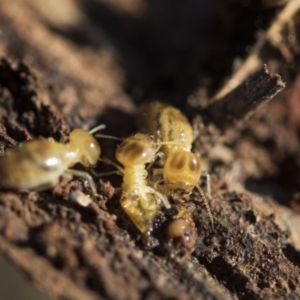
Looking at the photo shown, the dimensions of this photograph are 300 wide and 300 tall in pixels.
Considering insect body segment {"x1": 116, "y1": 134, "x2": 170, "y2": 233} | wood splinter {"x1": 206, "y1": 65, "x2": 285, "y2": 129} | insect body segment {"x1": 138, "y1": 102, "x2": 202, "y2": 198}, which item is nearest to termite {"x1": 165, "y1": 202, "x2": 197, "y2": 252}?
insect body segment {"x1": 116, "y1": 134, "x2": 170, "y2": 233}

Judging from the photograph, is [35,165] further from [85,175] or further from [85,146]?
[85,146]

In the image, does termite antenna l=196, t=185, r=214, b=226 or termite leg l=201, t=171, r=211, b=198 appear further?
termite leg l=201, t=171, r=211, b=198

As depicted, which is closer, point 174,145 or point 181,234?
point 181,234

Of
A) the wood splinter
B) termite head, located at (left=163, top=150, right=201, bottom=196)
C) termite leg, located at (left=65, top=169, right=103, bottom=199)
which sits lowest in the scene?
termite leg, located at (left=65, top=169, right=103, bottom=199)

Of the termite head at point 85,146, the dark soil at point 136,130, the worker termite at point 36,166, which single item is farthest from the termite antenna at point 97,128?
the worker termite at point 36,166

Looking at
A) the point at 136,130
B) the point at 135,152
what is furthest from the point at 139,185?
the point at 136,130

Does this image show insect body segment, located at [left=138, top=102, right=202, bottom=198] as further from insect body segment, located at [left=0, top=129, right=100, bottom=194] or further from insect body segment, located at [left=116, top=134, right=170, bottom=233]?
insect body segment, located at [left=0, top=129, right=100, bottom=194]

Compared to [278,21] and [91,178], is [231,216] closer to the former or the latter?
[91,178]

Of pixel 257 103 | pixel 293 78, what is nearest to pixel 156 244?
pixel 257 103
